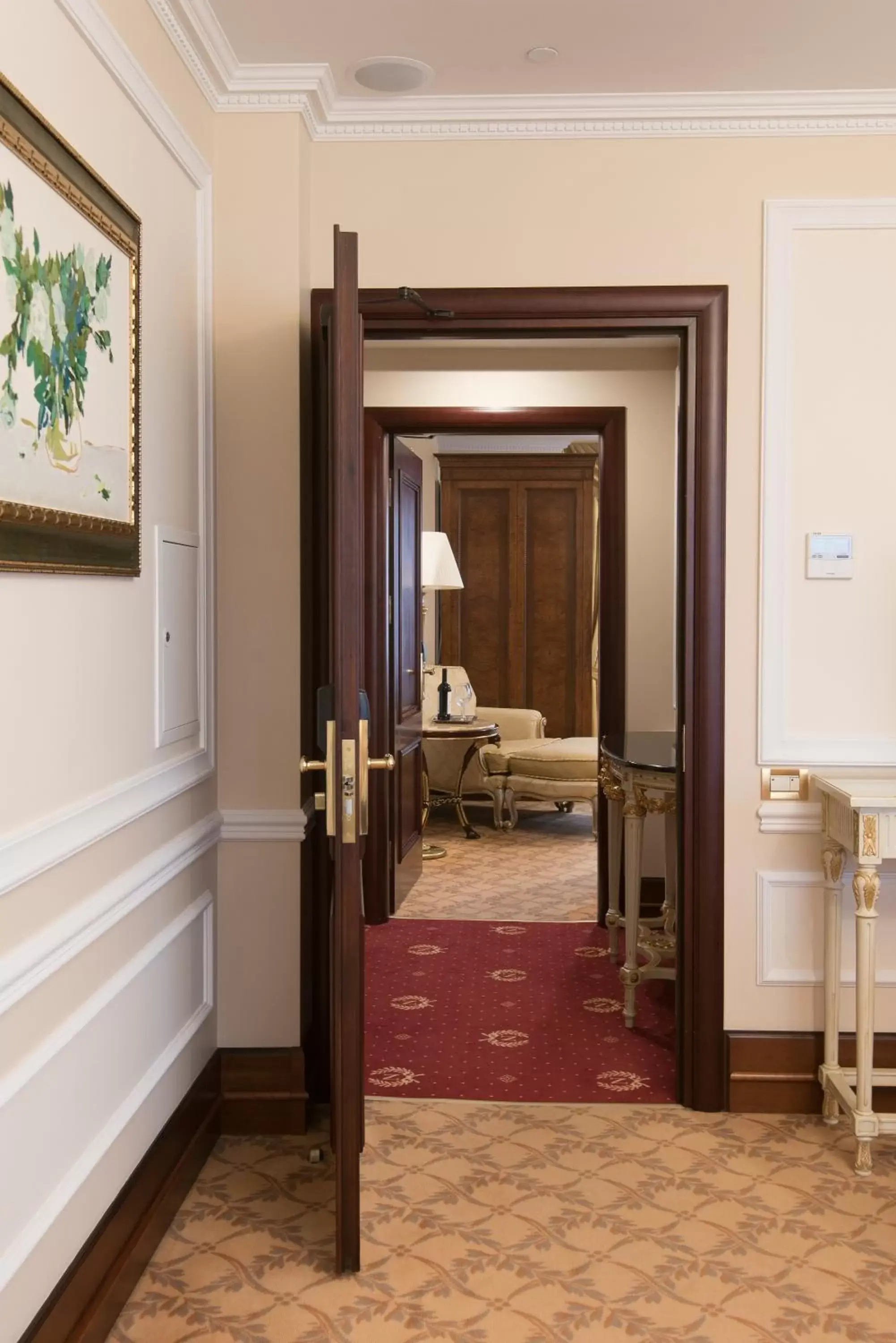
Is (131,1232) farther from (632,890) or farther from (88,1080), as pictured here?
(632,890)

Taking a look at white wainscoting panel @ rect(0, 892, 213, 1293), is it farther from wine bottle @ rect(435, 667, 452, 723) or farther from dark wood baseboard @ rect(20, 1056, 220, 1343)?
wine bottle @ rect(435, 667, 452, 723)

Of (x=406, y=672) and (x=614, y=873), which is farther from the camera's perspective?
(x=406, y=672)

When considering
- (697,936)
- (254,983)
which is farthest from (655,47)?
(254,983)

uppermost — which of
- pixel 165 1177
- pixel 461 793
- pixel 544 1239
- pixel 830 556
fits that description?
pixel 830 556

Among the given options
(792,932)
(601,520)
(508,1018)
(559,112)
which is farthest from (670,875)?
(559,112)

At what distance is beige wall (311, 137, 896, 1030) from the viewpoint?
3.15 meters

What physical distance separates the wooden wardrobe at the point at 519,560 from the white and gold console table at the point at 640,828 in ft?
13.2

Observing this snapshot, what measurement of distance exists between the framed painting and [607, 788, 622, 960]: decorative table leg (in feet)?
9.05

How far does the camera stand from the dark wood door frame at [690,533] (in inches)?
124

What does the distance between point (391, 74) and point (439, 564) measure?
424cm

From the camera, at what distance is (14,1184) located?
1.81 m

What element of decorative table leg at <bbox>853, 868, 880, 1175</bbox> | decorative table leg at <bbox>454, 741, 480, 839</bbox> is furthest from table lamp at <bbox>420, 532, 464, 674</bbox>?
decorative table leg at <bbox>853, 868, 880, 1175</bbox>

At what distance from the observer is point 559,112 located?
10.2 feet

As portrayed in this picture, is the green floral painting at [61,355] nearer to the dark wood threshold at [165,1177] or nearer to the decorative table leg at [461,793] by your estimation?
the dark wood threshold at [165,1177]
